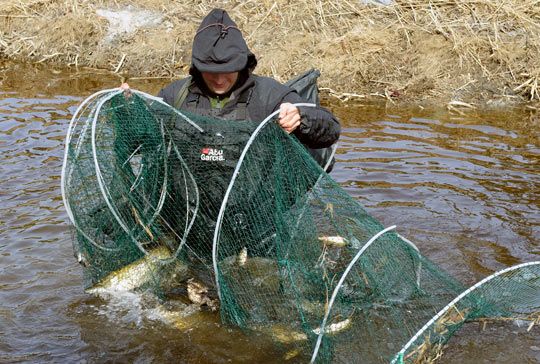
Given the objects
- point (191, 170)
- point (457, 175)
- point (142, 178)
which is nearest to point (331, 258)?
point (191, 170)

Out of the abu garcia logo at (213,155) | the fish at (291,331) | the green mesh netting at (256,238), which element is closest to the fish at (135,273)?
the green mesh netting at (256,238)

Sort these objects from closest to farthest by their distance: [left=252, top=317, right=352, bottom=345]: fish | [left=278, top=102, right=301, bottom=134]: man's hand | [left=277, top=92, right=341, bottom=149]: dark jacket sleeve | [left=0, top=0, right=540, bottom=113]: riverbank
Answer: [left=252, top=317, right=352, bottom=345]: fish, [left=278, top=102, right=301, bottom=134]: man's hand, [left=277, top=92, right=341, bottom=149]: dark jacket sleeve, [left=0, top=0, right=540, bottom=113]: riverbank

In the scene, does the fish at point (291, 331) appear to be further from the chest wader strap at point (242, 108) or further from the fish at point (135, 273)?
the chest wader strap at point (242, 108)

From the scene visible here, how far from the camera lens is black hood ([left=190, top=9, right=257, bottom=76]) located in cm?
455

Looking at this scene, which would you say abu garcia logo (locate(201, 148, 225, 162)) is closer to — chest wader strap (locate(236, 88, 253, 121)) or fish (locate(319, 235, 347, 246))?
chest wader strap (locate(236, 88, 253, 121))

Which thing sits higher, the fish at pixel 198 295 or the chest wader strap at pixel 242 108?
the chest wader strap at pixel 242 108

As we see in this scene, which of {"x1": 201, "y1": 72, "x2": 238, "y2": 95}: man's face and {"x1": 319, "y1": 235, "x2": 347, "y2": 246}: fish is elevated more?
{"x1": 201, "y1": 72, "x2": 238, "y2": 95}: man's face

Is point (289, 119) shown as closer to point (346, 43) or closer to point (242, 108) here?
point (242, 108)

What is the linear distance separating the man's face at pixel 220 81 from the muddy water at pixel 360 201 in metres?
1.80

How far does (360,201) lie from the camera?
694 centimetres

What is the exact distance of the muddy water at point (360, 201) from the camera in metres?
4.50

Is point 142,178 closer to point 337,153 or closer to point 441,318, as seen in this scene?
point 441,318

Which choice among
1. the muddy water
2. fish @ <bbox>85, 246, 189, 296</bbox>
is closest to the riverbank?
the muddy water

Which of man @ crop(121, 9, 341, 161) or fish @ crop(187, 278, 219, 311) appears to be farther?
fish @ crop(187, 278, 219, 311)
